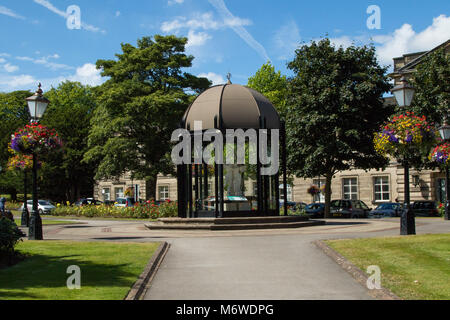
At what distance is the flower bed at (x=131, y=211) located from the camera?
31784mm

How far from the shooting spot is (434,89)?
122 feet

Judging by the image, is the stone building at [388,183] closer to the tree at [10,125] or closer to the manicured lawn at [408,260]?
the tree at [10,125]

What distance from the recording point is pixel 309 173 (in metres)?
34.8

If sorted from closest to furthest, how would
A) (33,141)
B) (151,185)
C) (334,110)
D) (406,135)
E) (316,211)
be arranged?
(406,135) → (33,141) → (334,110) → (316,211) → (151,185)

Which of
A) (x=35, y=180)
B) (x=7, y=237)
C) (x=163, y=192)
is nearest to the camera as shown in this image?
(x=7, y=237)

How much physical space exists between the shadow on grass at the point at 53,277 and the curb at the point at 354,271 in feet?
14.0

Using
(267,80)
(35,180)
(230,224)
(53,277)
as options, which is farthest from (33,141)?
(267,80)

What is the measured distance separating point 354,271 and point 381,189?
42593mm

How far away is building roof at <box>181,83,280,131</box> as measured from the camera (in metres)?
20.4

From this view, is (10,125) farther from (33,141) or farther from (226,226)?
(226,226)

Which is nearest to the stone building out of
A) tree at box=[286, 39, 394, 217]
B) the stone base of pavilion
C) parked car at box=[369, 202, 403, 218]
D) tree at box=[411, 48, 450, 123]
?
parked car at box=[369, 202, 403, 218]

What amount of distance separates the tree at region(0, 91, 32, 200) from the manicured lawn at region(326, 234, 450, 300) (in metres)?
49.6

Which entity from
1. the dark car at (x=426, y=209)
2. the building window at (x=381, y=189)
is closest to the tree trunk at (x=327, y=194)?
the dark car at (x=426, y=209)

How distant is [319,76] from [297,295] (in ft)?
98.1
